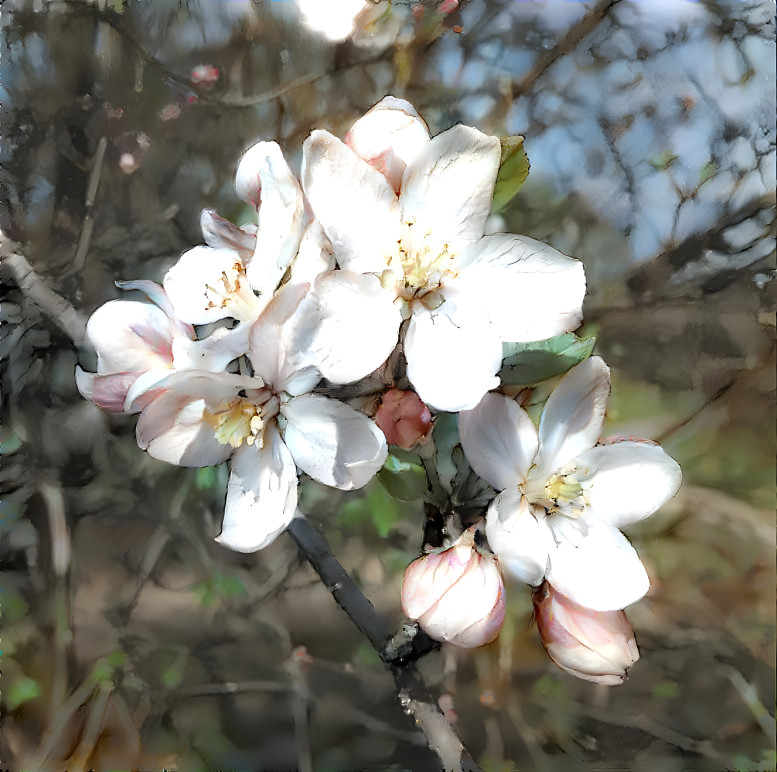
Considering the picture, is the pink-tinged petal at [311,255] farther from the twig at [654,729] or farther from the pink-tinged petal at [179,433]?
the twig at [654,729]

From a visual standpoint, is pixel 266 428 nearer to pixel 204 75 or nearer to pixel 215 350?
pixel 215 350

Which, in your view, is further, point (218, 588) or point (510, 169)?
point (218, 588)

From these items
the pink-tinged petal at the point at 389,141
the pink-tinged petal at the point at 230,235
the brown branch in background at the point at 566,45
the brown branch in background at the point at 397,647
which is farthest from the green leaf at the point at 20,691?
the brown branch in background at the point at 566,45

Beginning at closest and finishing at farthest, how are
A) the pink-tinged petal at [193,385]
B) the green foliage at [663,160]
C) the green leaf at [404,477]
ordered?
1. the pink-tinged petal at [193,385]
2. the green leaf at [404,477]
3. the green foliage at [663,160]

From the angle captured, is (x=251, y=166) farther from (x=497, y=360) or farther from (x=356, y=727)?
(x=356, y=727)

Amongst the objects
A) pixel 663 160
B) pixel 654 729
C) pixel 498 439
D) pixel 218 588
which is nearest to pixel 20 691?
pixel 218 588
